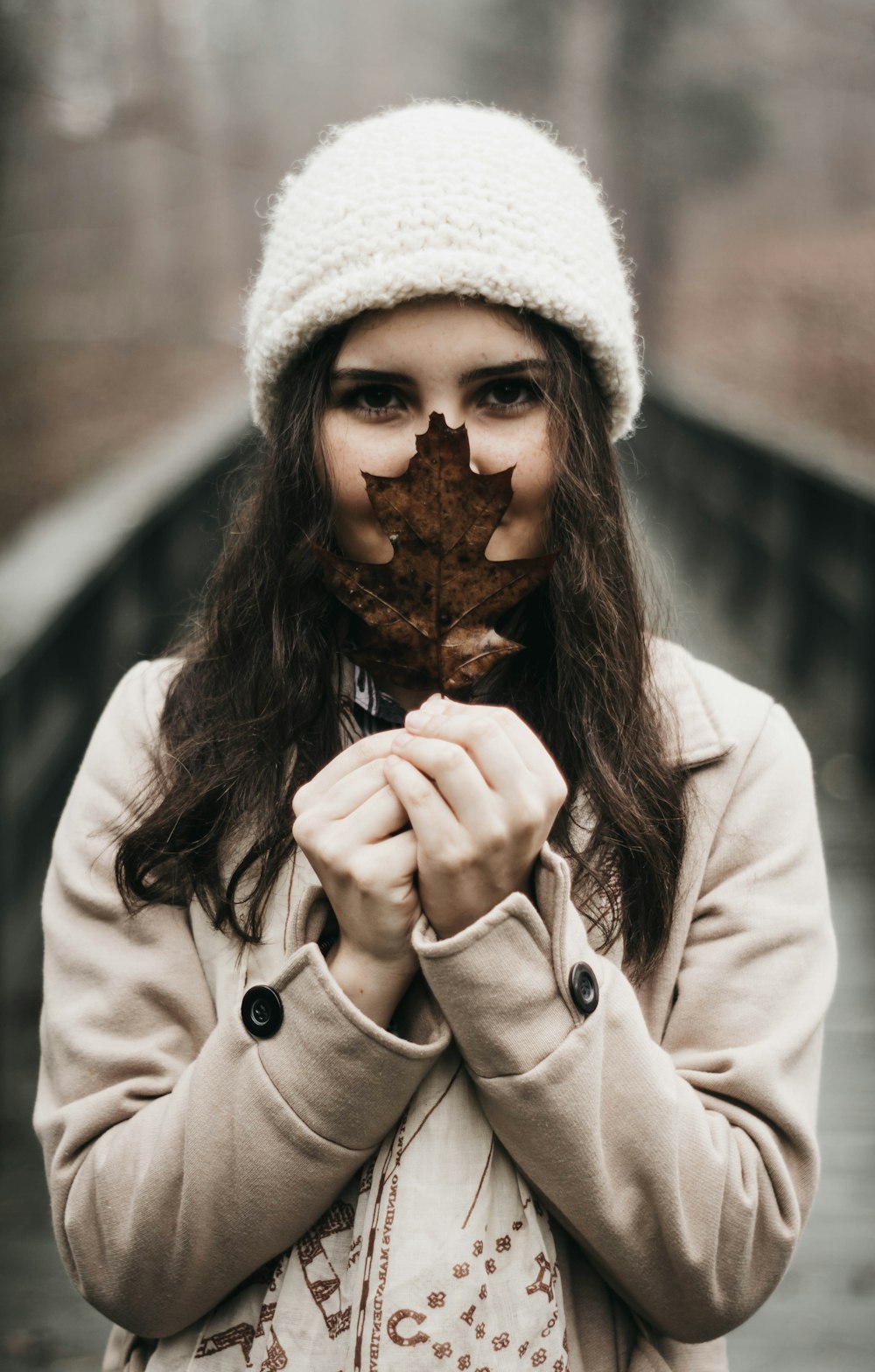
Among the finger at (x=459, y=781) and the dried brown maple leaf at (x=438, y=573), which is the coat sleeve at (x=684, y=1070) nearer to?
the finger at (x=459, y=781)

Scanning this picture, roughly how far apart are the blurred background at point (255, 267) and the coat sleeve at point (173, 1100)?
1875 mm

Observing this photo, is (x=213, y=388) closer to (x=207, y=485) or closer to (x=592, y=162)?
(x=207, y=485)

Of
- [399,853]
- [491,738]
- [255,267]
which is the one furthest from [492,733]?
[255,267]

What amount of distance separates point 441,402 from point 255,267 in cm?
474

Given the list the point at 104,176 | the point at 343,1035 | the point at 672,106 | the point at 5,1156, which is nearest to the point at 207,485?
the point at 104,176

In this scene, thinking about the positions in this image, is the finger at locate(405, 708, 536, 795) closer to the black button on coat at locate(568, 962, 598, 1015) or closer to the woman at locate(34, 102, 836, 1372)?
the woman at locate(34, 102, 836, 1372)

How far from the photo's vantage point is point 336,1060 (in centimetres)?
114

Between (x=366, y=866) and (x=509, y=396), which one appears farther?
(x=509, y=396)

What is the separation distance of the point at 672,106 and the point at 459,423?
6.72 metres

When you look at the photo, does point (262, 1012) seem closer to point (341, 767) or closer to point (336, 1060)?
point (336, 1060)

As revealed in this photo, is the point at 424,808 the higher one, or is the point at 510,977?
the point at 424,808

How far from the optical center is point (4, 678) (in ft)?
11.5

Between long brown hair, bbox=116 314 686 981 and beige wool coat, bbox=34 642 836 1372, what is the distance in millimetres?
43

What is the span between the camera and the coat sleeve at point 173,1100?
1155mm
